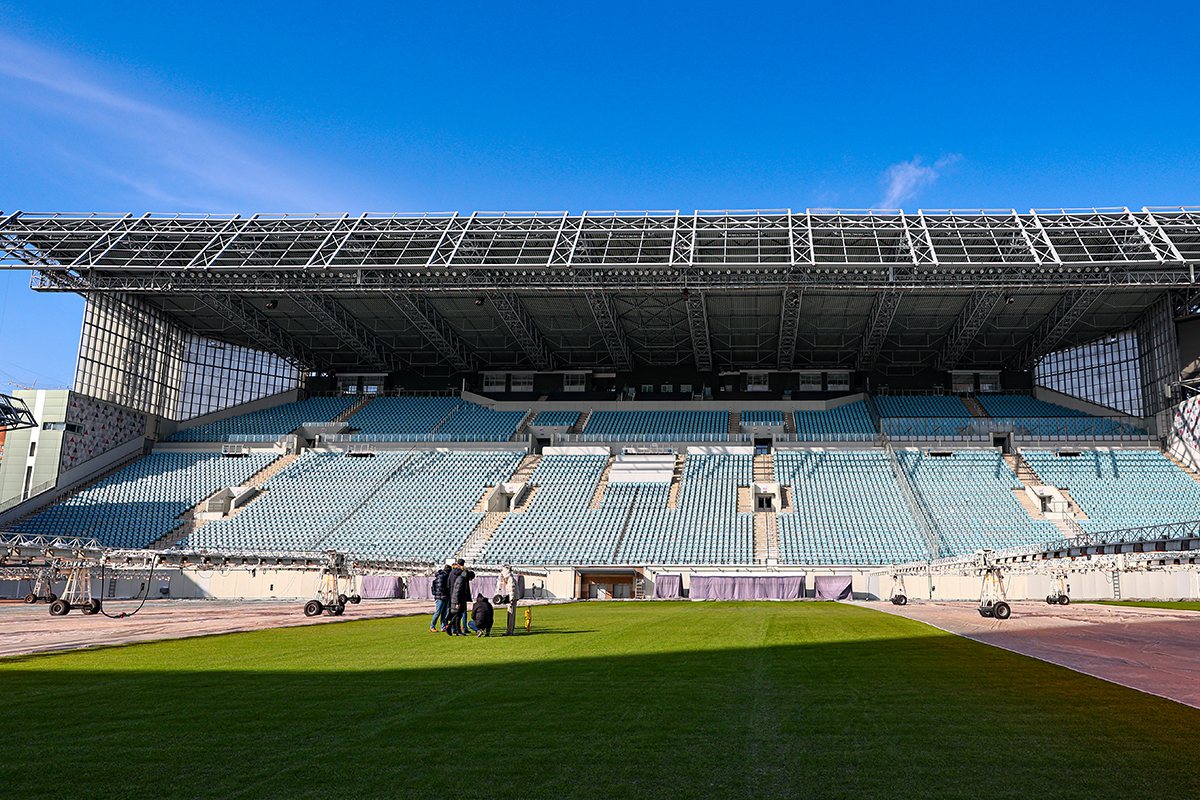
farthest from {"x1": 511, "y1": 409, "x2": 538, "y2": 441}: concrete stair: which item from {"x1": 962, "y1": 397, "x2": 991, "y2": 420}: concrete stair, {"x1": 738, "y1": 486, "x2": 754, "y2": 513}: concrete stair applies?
{"x1": 962, "y1": 397, "x2": 991, "y2": 420}: concrete stair

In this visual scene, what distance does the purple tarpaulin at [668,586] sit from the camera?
124 feet

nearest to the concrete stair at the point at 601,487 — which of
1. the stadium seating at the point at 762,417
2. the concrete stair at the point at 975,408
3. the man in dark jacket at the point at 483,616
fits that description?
the stadium seating at the point at 762,417

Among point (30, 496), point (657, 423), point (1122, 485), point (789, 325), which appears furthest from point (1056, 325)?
point (30, 496)

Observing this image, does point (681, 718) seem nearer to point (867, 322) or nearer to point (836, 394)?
point (867, 322)

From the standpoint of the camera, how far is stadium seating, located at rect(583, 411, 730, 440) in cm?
5562

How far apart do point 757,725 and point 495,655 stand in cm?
615

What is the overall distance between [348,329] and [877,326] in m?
36.4

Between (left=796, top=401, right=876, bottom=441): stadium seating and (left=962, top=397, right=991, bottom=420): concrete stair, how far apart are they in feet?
23.4

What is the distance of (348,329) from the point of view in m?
55.7

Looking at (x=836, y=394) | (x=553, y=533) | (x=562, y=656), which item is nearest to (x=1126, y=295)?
(x=836, y=394)

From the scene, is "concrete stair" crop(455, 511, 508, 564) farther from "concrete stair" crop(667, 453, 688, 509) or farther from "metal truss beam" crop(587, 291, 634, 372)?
"metal truss beam" crop(587, 291, 634, 372)

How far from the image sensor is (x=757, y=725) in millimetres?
6055

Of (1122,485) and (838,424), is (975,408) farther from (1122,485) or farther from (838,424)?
(1122,485)

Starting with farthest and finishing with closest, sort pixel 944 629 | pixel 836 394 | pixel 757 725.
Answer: pixel 836 394
pixel 944 629
pixel 757 725
